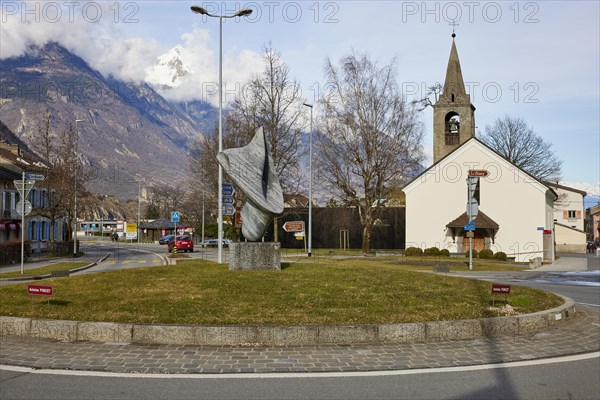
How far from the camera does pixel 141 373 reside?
22.3 ft

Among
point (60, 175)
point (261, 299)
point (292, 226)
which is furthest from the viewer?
point (292, 226)

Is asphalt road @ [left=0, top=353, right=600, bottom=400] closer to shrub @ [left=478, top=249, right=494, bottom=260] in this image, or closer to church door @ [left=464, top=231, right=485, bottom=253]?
shrub @ [left=478, top=249, right=494, bottom=260]

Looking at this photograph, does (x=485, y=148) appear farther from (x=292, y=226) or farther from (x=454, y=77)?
(x=292, y=226)

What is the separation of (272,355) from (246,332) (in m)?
0.76

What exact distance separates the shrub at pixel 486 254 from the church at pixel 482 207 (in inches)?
72.5

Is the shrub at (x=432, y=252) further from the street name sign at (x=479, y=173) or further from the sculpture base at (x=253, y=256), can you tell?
the sculpture base at (x=253, y=256)

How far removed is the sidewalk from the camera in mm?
7141

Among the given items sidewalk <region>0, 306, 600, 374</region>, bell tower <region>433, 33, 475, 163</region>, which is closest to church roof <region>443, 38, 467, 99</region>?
bell tower <region>433, 33, 475, 163</region>

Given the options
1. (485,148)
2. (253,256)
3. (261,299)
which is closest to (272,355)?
(261,299)

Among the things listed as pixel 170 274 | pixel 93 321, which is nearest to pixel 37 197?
pixel 170 274

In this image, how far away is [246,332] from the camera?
8.38 m

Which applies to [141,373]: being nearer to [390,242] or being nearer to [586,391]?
[586,391]

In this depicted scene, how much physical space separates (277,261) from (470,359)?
8583mm

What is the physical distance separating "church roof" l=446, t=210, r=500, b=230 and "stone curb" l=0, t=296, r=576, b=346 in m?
34.6
